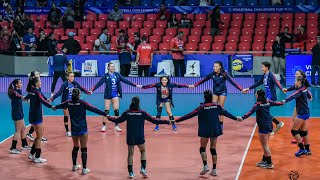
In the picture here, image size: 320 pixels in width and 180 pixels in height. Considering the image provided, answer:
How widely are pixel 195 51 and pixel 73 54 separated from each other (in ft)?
16.8

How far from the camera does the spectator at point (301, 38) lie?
30.4 metres

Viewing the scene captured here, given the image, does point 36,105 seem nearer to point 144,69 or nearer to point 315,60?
point 144,69

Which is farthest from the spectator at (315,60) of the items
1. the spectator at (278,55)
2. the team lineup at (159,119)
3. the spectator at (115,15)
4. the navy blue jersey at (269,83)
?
the spectator at (115,15)

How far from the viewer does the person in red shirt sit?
2728 cm

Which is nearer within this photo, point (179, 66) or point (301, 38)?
point (179, 66)

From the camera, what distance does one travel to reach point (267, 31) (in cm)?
3195

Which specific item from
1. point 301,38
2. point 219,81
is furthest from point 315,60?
point 219,81

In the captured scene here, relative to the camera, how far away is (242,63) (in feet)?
94.9

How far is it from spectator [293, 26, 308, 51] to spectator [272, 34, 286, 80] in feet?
4.70

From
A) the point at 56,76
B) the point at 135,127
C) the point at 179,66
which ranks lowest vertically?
the point at 135,127

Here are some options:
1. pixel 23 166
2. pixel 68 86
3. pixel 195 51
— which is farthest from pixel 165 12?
pixel 23 166

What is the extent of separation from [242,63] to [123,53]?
199 inches

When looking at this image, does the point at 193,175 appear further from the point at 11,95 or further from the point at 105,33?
the point at 105,33

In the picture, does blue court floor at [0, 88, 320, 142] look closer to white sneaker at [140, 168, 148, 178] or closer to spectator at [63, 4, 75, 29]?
spectator at [63, 4, 75, 29]
